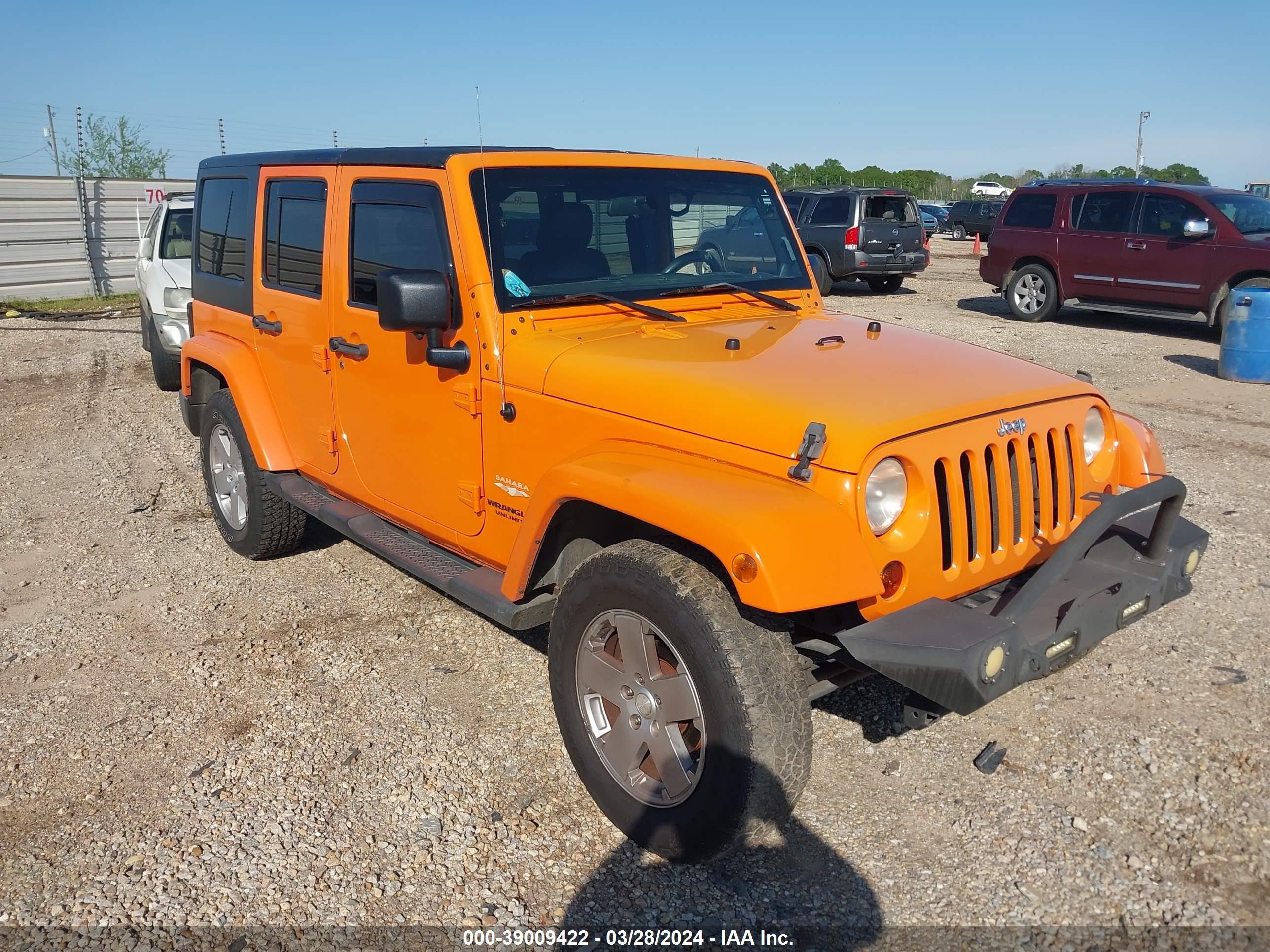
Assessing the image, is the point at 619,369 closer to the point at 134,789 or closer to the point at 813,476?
the point at 813,476

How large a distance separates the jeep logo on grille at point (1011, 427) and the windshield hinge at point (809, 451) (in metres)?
0.61

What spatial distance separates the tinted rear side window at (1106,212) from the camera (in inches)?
497

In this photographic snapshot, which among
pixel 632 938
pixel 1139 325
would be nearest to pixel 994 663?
pixel 632 938

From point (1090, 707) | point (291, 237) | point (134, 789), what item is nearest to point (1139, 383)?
point (1090, 707)

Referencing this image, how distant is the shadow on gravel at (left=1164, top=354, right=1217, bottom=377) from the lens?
10352mm

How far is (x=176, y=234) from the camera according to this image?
10.4 m

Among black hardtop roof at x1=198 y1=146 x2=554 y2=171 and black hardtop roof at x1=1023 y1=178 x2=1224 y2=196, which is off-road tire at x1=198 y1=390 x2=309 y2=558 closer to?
black hardtop roof at x1=198 y1=146 x2=554 y2=171

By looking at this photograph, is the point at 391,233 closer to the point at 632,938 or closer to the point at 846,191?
the point at 632,938

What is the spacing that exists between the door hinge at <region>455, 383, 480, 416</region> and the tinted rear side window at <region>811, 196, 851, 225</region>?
14.5 meters

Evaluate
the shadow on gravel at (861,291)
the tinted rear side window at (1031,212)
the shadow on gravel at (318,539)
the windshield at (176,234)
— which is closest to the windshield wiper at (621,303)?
the shadow on gravel at (318,539)

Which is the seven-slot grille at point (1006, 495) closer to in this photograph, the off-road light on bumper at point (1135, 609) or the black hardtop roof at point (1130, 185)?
the off-road light on bumper at point (1135, 609)

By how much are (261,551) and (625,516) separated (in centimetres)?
284

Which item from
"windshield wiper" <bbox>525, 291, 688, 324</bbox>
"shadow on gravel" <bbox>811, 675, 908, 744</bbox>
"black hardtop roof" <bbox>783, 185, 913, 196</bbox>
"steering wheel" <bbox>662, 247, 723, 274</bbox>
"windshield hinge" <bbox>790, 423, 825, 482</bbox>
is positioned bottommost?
"shadow on gravel" <bbox>811, 675, 908, 744</bbox>

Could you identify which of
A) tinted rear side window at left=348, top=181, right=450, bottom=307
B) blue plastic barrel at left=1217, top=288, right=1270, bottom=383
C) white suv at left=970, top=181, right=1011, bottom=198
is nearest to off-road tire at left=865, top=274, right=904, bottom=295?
blue plastic barrel at left=1217, top=288, right=1270, bottom=383
